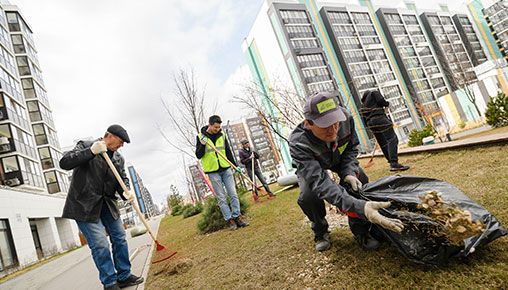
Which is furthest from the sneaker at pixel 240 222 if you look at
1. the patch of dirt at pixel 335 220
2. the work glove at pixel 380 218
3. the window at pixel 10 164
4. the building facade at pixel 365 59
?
the building facade at pixel 365 59

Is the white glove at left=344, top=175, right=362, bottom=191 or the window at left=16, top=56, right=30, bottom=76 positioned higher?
the window at left=16, top=56, right=30, bottom=76

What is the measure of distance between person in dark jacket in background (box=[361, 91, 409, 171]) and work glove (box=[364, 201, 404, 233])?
368 centimetres

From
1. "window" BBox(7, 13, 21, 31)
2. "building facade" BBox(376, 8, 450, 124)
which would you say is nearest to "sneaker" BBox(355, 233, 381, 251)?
"window" BBox(7, 13, 21, 31)

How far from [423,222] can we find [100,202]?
2.95 metres

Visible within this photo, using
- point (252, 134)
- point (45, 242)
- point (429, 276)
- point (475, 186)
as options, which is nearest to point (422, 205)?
point (429, 276)

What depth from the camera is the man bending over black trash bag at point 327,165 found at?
195 cm

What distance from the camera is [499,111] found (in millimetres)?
9305

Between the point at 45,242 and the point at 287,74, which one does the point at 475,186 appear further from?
the point at 287,74

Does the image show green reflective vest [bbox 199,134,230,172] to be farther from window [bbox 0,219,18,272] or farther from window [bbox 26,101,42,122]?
window [bbox 26,101,42,122]

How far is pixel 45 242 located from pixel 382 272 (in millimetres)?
23187

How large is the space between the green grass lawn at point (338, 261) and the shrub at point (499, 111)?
23.2ft

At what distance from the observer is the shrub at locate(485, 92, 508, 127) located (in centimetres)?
920

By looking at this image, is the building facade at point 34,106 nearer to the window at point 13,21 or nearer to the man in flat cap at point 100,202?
the window at point 13,21

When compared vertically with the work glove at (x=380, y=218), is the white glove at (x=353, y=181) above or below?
above
